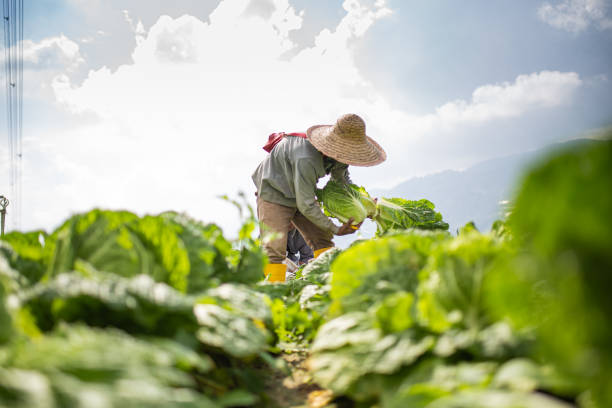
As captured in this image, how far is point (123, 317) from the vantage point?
42.2 inches

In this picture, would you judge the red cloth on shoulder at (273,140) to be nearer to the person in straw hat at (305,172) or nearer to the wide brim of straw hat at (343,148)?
the person in straw hat at (305,172)

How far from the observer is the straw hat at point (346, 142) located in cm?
484

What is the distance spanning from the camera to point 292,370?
1.84 metres

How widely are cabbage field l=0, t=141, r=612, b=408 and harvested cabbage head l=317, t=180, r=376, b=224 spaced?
130 inches

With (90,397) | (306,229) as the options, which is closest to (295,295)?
(90,397)

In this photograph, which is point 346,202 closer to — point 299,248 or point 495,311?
point 299,248

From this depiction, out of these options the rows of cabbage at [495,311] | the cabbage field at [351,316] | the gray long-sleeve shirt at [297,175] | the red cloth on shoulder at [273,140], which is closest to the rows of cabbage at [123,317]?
the cabbage field at [351,316]

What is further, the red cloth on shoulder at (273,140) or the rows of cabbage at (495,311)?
the red cloth on shoulder at (273,140)

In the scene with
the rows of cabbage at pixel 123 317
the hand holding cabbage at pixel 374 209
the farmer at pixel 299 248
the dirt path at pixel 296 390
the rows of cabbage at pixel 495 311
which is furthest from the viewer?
the farmer at pixel 299 248

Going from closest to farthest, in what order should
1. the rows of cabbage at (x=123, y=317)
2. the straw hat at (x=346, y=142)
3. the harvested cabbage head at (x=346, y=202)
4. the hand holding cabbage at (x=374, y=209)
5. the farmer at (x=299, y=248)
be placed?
the rows of cabbage at (x=123, y=317), the straw hat at (x=346, y=142), the hand holding cabbage at (x=374, y=209), the harvested cabbage head at (x=346, y=202), the farmer at (x=299, y=248)

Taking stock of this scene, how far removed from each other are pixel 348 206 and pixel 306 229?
2.94 feet

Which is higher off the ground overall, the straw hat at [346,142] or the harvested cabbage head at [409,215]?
the straw hat at [346,142]

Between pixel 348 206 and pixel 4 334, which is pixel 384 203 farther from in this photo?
pixel 4 334

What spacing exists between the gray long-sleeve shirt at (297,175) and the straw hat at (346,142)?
0.67 ft
